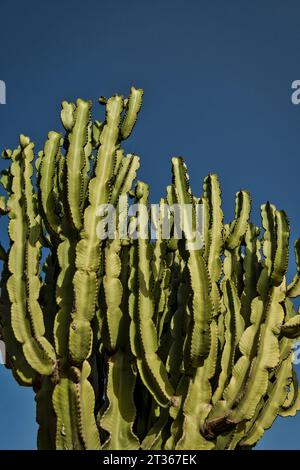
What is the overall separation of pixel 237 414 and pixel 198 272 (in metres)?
0.81

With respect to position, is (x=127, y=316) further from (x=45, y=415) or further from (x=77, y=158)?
(x=77, y=158)

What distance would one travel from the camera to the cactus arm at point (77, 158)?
11.5ft

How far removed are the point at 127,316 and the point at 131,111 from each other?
136 centimetres

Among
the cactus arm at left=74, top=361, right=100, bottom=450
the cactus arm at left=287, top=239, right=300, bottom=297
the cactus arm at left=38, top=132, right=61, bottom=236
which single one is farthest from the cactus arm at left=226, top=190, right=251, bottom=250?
the cactus arm at left=74, top=361, right=100, bottom=450

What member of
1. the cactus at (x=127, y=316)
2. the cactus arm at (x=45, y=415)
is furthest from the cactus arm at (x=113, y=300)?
the cactus arm at (x=45, y=415)

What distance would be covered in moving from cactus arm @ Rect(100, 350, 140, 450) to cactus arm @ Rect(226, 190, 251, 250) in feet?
4.44

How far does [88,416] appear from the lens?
10.5ft

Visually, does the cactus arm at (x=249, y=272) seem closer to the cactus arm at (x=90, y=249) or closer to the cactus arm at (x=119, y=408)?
the cactus arm at (x=119, y=408)

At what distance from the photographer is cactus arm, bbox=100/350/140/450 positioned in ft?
10.8

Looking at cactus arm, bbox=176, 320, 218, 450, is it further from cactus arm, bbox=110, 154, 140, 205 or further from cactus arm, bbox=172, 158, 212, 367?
cactus arm, bbox=110, 154, 140, 205

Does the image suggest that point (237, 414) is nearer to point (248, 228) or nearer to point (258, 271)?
point (258, 271)

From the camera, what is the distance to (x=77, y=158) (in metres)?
3.61

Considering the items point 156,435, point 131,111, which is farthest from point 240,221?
point 156,435

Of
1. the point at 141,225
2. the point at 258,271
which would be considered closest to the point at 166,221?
the point at 141,225
